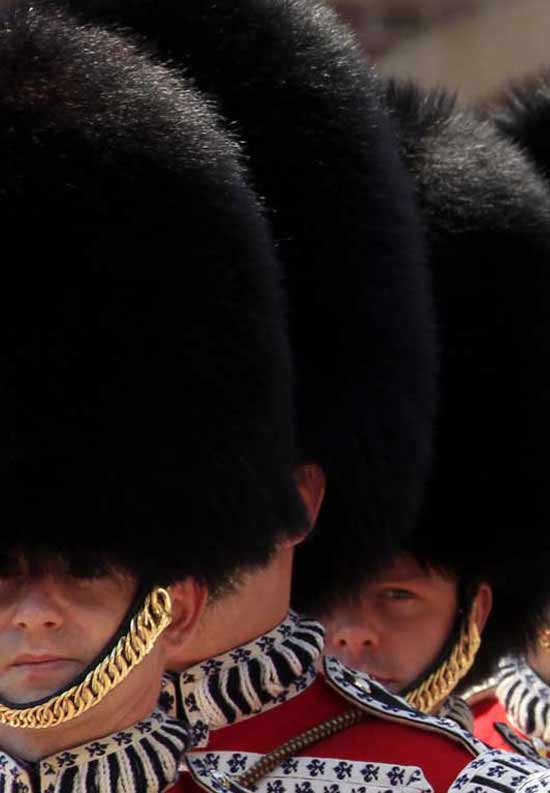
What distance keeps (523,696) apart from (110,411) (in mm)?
1868

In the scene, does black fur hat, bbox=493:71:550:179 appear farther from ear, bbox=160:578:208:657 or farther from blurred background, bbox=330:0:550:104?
blurred background, bbox=330:0:550:104

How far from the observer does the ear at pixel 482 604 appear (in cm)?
371

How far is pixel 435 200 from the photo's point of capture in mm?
3643

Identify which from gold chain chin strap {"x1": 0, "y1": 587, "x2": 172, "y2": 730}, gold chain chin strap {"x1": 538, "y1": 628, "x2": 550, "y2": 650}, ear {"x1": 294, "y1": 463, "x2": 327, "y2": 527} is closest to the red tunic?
ear {"x1": 294, "y1": 463, "x2": 327, "y2": 527}

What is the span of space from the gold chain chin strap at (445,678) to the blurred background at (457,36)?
16.7 feet

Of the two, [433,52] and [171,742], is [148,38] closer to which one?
[171,742]

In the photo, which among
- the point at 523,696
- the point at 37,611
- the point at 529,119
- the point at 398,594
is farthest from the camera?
the point at 529,119

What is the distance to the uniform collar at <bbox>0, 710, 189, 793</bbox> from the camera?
2.42m

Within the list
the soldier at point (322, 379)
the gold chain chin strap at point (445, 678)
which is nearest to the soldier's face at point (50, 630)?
the soldier at point (322, 379)

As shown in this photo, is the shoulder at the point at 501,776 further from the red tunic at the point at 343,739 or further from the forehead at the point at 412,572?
the forehead at the point at 412,572

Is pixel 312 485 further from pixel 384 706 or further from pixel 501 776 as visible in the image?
pixel 501 776

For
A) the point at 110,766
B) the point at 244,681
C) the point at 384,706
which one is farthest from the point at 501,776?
the point at 110,766

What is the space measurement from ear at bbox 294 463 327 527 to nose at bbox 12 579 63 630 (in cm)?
61

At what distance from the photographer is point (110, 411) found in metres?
2.47
